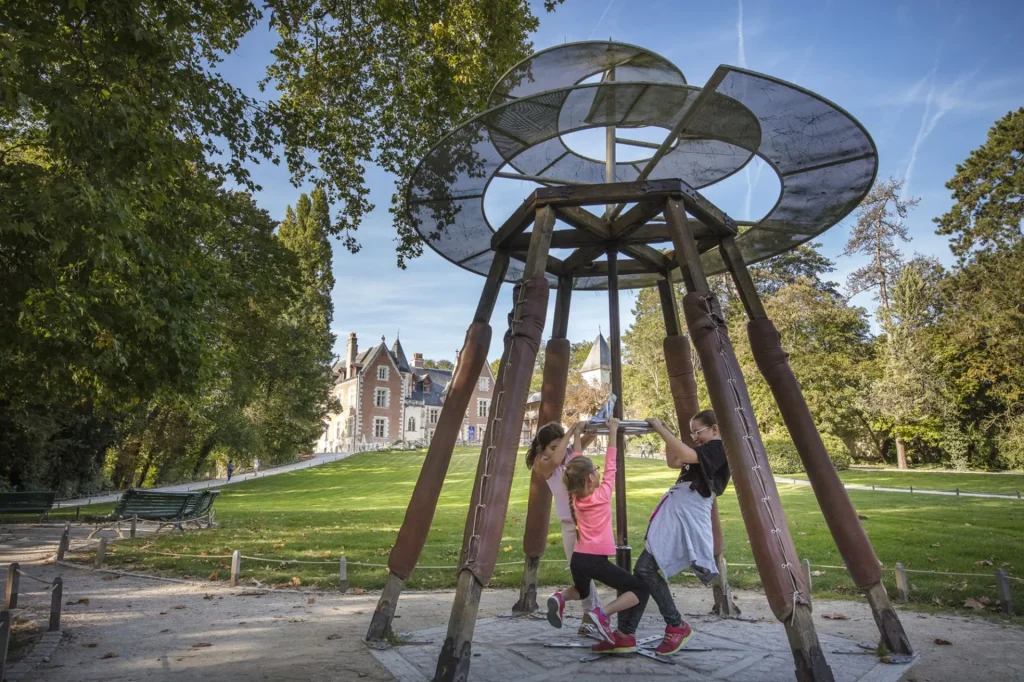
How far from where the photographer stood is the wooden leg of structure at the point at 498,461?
14.3 feet

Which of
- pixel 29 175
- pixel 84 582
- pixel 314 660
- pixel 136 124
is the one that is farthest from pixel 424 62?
pixel 84 582

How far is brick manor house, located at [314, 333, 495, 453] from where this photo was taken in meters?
69.1

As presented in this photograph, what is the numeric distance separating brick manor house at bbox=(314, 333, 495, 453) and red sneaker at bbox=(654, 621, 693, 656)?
60.2 meters

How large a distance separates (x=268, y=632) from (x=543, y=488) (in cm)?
326

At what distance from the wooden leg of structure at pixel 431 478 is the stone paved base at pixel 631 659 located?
1.30 ft

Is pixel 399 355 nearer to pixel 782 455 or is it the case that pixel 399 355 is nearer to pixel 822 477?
pixel 782 455

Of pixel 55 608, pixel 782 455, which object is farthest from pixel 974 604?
pixel 782 455

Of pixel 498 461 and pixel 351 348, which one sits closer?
pixel 498 461

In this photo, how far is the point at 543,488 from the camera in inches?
285

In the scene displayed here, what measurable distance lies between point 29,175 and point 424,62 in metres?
6.07

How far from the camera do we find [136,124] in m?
6.86

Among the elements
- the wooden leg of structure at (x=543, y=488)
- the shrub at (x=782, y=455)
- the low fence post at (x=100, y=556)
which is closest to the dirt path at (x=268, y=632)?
the wooden leg of structure at (x=543, y=488)

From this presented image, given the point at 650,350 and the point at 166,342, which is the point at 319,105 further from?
the point at 650,350

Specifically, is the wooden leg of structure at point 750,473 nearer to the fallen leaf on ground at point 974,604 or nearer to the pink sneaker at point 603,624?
the pink sneaker at point 603,624
